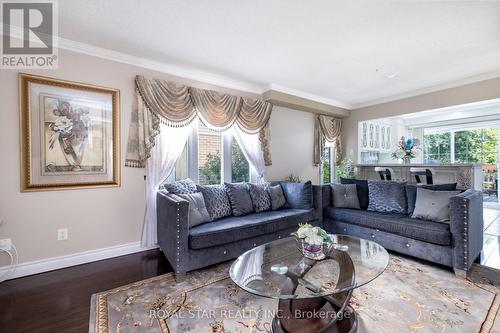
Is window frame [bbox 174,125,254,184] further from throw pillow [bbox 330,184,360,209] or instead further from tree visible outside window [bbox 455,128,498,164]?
tree visible outside window [bbox 455,128,498,164]

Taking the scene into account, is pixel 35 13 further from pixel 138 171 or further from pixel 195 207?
pixel 195 207

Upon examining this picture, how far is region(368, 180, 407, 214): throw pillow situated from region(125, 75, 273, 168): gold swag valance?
2.20 metres

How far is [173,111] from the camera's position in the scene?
3285mm

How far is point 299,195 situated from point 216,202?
1305mm

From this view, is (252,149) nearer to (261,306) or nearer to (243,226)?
(243,226)

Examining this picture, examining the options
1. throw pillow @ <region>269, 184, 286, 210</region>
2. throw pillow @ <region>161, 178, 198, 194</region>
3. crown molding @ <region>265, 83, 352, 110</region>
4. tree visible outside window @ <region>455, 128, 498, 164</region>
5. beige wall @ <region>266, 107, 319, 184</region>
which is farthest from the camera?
tree visible outside window @ <region>455, 128, 498, 164</region>

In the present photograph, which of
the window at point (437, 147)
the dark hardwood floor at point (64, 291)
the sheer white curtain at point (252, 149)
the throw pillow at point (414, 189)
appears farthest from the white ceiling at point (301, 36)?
the window at point (437, 147)

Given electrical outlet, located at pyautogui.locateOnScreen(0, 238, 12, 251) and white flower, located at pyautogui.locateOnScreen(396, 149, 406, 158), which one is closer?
electrical outlet, located at pyautogui.locateOnScreen(0, 238, 12, 251)

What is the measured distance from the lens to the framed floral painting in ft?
8.23

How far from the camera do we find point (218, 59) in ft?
10.4

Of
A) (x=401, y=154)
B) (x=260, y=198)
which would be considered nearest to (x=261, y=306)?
(x=260, y=198)

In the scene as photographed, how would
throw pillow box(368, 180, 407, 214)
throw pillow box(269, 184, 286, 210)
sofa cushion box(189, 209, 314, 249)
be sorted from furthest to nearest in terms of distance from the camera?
throw pillow box(269, 184, 286, 210) → throw pillow box(368, 180, 407, 214) → sofa cushion box(189, 209, 314, 249)

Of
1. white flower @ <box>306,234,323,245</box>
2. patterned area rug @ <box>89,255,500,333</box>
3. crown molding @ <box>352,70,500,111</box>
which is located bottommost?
patterned area rug @ <box>89,255,500,333</box>

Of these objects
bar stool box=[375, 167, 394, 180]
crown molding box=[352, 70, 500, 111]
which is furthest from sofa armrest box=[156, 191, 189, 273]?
crown molding box=[352, 70, 500, 111]
